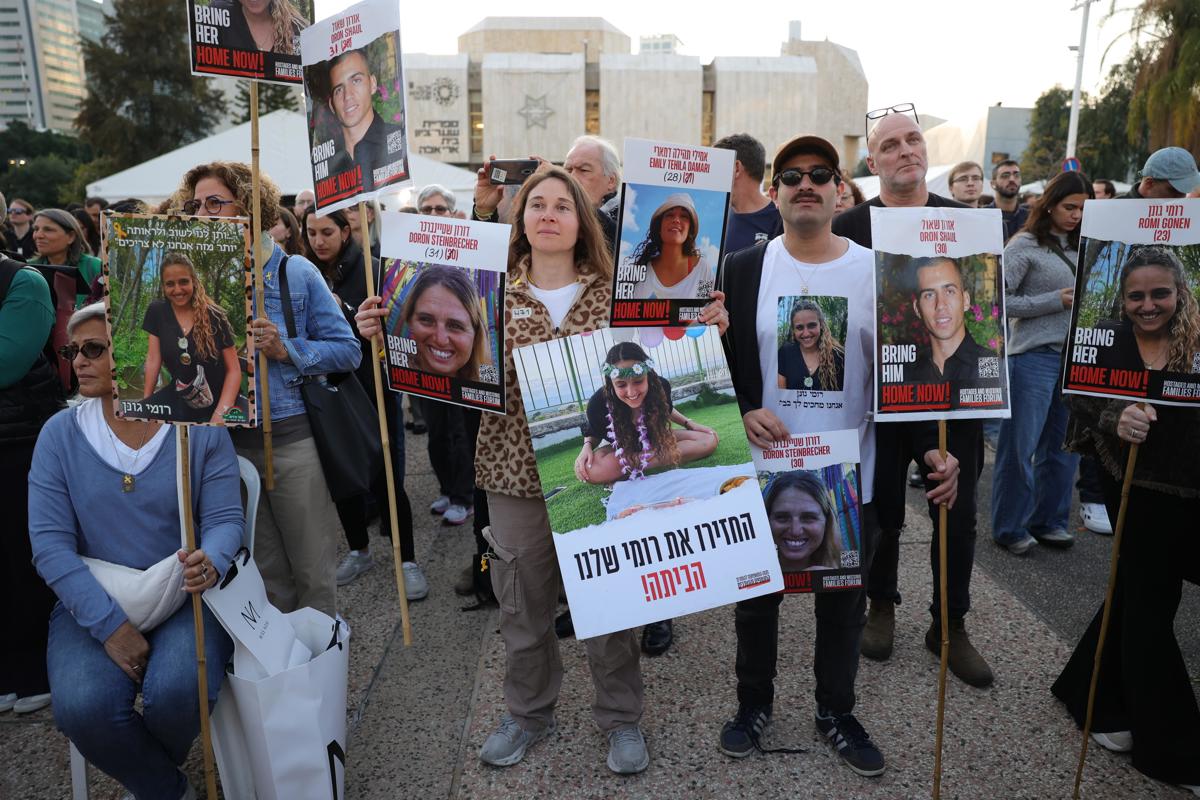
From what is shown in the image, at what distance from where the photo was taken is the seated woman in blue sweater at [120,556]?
2.35m

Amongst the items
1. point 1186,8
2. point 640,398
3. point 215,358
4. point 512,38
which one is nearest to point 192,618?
point 215,358

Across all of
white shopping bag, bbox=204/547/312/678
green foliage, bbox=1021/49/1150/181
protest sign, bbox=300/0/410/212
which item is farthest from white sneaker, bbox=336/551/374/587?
green foliage, bbox=1021/49/1150/181

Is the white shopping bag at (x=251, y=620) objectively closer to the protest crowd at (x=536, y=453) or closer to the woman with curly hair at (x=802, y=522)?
the protest crowd at (x=536, y=453)

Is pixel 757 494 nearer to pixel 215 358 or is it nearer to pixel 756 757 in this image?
pixel 756 757

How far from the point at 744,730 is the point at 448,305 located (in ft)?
6.12

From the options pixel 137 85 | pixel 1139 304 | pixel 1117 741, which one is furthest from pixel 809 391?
pixel 137 85

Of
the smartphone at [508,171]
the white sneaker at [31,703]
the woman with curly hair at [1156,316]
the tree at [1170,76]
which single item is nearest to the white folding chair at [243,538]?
the white sneaker at [31,703]

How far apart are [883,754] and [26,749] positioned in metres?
3.23

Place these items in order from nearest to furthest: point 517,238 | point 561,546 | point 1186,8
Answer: point 561,546 < point 517,238 < point 1186,8

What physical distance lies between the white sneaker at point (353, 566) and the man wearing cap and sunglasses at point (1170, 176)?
4.30 m

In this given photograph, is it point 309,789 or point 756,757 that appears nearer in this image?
point 309,789

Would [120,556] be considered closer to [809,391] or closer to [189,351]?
[189,351]

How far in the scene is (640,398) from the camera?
7.91 feet

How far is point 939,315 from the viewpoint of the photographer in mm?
2355
